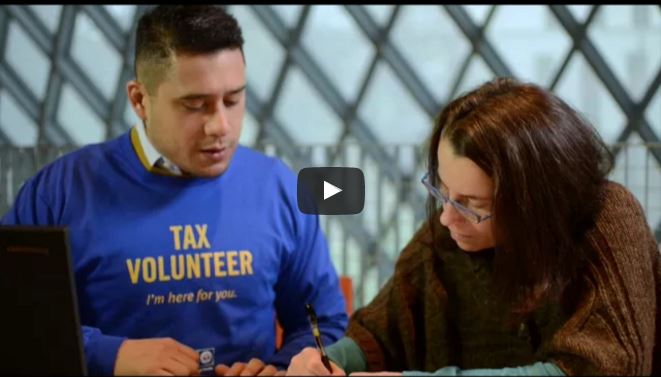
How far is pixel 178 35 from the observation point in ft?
7.14

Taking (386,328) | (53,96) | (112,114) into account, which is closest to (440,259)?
(386,328)

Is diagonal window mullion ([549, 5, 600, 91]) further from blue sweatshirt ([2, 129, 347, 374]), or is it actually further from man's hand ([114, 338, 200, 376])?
man's hand ([114, 338, 200, 376])

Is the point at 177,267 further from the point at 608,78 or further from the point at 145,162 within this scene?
the point at 608,78

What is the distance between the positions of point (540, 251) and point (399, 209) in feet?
7.75

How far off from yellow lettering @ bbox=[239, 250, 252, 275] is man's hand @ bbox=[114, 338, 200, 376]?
289 millimetres

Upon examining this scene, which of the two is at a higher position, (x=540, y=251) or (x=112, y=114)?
(x=112, y=114)

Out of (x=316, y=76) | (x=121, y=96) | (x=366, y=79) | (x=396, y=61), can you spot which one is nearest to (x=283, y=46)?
(x=316, y=76)

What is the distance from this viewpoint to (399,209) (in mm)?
4160

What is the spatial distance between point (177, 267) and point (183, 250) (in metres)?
0.04

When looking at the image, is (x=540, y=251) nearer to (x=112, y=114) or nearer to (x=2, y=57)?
(x=112, y=114)

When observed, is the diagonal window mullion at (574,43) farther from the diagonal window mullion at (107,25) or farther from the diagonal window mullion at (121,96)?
the diagonal window mullion at (107,25)

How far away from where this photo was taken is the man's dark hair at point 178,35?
2172 mm

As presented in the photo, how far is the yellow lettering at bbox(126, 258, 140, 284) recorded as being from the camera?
2.22 meters

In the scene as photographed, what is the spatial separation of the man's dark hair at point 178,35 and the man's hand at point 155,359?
583 millimetres
